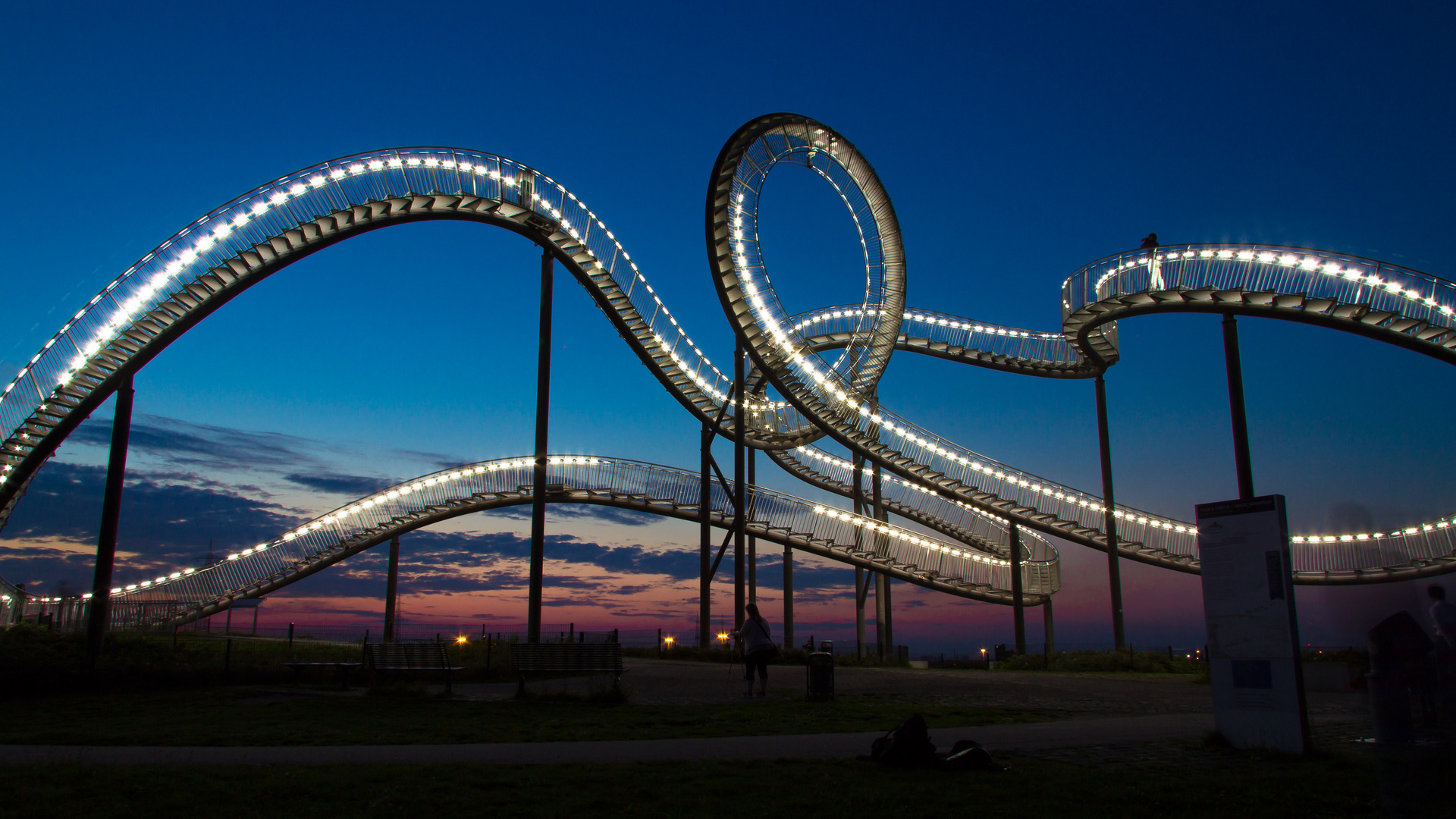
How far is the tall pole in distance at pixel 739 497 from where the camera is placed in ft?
92.9

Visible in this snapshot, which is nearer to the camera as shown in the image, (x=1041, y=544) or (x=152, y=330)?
(x=152, y=330)

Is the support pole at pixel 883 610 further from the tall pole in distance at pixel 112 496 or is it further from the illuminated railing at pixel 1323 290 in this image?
the tall pole in distance at pixel 112 496

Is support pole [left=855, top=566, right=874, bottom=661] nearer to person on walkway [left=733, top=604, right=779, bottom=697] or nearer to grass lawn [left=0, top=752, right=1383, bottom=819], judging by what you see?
person on walkway [left=733, top=604, right=779, bottom=697]

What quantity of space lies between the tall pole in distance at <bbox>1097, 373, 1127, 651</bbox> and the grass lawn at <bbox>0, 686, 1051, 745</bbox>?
19367mm

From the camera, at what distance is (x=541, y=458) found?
76.2 feet

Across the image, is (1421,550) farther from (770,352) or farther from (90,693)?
(90,693)

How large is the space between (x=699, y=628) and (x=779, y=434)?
8.54 metres

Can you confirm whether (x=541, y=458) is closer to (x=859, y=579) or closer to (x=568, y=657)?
(x=568, y=657)

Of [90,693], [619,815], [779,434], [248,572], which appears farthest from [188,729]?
[779,434]

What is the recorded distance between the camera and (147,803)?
6.38 meters

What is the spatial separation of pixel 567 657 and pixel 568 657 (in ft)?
0.06

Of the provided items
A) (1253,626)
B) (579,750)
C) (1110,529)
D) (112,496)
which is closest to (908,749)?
(579,750)

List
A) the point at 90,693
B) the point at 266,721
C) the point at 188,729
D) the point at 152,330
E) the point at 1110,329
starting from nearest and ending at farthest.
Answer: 1. the point at 188,729
2. the point at 266,721
3. the point at 90,693
4. the point at 152,330
5. the point at 1110,329

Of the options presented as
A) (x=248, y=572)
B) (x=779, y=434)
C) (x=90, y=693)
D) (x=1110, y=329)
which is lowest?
(x=90, y=693)
